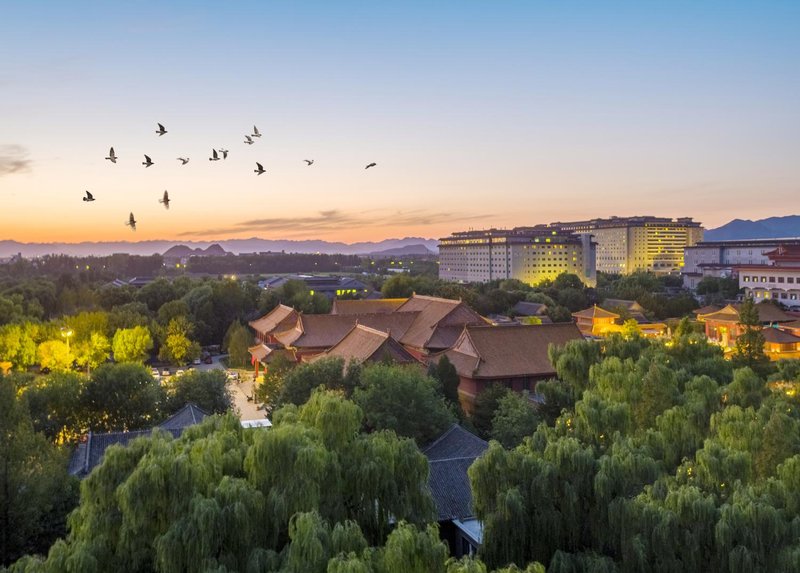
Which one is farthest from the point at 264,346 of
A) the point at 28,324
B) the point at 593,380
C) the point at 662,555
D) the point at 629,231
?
the point at 629,231

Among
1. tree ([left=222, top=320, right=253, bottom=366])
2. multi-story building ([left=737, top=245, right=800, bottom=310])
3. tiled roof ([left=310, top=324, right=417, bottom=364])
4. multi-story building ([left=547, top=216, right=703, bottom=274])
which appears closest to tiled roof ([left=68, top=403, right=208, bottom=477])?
tiled roof ([left=310, top=324, right=417, bottom=364])

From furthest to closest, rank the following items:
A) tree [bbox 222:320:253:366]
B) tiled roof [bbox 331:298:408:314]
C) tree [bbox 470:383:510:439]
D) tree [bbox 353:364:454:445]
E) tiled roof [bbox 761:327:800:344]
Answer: tiled roof [bbox 331:298:408:314]
tree [bbox 222:320:253:366]
tiled roof [bbox 761:327:800:344]
tree [bbox 470:383:510:439]
tree [bbox 353:364:454:445]

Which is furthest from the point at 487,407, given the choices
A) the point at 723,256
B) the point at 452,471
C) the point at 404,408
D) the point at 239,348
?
the point at 723,256

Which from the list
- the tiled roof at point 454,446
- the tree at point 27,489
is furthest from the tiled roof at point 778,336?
the tree at point 27,489

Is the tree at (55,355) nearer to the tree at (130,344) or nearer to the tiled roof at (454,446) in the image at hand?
the tree at (130,344)

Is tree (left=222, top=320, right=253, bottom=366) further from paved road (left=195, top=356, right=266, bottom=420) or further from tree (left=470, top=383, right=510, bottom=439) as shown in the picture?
tree (left=470, top=383, right=510, bottom=439)

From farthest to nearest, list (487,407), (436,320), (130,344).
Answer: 1. (130,344)
2. (436,320)
3. (487,407)

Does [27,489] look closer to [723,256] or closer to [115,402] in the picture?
[115,402]

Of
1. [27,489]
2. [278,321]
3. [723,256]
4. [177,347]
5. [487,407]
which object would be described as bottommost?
[177,347]
